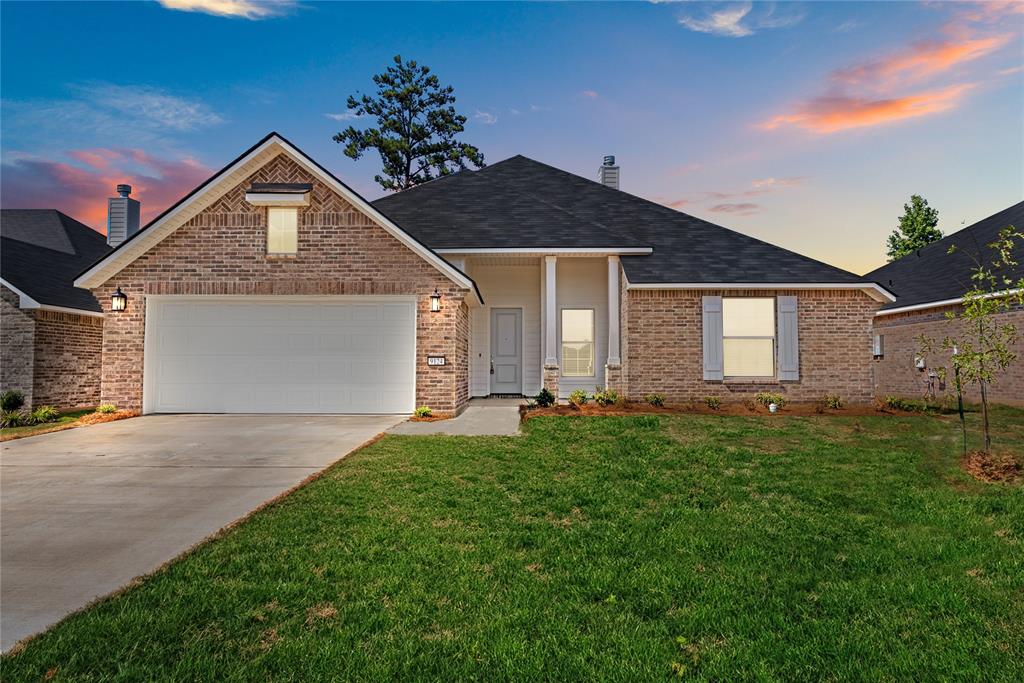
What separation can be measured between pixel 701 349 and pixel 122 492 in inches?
457

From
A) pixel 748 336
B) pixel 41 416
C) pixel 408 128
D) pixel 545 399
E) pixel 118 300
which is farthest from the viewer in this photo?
pixel 408 128

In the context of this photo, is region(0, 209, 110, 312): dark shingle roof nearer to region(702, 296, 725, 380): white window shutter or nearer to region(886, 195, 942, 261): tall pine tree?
region(702, 296, 725, 380): white window shutter

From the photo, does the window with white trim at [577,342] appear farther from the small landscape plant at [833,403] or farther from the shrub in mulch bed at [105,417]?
the shrub in mulch bed at [105,417]

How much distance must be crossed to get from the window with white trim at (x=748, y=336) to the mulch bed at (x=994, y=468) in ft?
22.9

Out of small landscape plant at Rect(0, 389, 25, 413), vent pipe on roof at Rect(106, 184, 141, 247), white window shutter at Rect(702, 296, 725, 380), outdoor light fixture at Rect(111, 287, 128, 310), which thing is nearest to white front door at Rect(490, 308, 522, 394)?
white window shutter at Rect(702, 296, 725, 380)

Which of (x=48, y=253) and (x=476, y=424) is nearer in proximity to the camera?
(x=476, y=424)

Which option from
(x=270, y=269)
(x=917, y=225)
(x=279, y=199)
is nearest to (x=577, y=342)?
(x=270, y=269)

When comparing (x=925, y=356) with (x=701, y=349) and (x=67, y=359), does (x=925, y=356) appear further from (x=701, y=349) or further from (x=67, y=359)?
(x=67, y=359)

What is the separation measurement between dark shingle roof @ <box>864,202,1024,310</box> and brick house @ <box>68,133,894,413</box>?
5818 mm

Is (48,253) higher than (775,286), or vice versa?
(48,253)

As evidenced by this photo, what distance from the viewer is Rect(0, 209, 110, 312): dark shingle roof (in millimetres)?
13672

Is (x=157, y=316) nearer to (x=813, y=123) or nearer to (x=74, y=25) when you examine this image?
(x=74, y=25)

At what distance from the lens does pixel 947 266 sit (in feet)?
61.1

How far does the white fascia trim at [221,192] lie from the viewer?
1111cm
